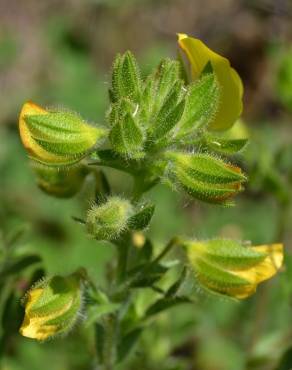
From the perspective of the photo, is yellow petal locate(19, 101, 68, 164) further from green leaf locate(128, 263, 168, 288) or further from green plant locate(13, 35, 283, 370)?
green leaf locate(128, 263, 168, 288)

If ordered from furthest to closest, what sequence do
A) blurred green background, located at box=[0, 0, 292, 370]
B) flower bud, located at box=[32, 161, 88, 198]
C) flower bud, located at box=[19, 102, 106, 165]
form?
blurred green background, located at box=[0, 0, 292, 370], flower bud, located at box=[32, 161, 88, 198], flower bud, located at box=[19, 102, 106, 165]

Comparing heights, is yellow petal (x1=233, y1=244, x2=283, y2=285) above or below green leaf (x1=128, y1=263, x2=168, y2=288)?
above

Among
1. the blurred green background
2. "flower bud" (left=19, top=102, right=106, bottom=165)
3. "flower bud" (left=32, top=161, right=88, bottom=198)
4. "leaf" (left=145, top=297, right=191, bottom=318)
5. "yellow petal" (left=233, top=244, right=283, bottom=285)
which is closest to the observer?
"flower bud" (left=19, top=102, right=106, bottom=165)

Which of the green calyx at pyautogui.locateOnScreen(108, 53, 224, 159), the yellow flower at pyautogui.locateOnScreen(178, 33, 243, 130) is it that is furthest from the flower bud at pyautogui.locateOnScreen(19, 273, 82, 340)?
the yellow flower at pyautogui.locateOnScreen(178, 33, 243, 130)

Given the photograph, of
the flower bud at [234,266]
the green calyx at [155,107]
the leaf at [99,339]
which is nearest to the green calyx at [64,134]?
the green calyx at [155,107]

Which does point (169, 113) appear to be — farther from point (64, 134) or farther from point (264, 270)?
point (264, 270)

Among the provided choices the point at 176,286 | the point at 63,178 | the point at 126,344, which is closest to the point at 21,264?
the point at 63,178

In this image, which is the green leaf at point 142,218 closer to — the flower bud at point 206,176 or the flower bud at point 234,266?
the flower bud at point 206,176
